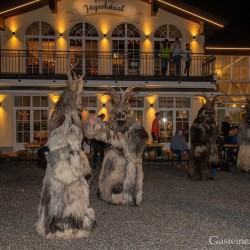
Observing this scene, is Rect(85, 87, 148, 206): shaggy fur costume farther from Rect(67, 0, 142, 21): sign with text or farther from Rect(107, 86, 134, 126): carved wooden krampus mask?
Rect(67, 0, 142, 21): sign with text

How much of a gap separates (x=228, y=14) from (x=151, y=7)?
29.4ft

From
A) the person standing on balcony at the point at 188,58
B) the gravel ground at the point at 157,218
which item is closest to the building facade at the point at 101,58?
the person standing on balcony at the point at 188,58

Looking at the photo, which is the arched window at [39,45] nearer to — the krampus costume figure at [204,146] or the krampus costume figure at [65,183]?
the krampus costume figure at [204,146]

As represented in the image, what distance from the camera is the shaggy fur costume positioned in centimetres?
789

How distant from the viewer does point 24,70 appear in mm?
20594

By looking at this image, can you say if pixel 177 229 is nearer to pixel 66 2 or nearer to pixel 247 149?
pixel 247 149

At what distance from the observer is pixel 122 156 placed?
8.03 metres

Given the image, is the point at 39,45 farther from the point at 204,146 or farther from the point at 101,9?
the point at 204,146

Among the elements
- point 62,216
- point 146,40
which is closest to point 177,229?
point 62,216

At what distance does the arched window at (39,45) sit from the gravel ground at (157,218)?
404 inches

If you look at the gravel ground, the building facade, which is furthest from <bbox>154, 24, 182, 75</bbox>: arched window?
the gravel ground

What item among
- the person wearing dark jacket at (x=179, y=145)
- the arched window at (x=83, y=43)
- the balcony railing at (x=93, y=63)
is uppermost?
the arched window at (x=83, y=43)

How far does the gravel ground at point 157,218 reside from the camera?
5770 millimetres

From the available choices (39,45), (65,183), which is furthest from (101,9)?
(65,183)
